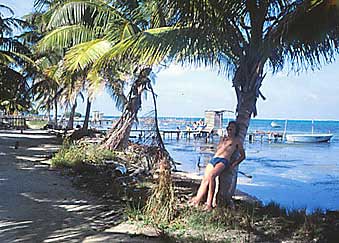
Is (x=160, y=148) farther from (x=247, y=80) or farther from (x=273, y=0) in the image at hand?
(x=273, y=0)

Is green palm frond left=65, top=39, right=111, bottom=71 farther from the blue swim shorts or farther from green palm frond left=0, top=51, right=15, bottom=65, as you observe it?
green palm frond left=0, top=51, right=15, bottom=65

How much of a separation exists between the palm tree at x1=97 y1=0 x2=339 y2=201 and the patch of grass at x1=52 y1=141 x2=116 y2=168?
4.92 meters

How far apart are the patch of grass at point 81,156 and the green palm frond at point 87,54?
305 cm

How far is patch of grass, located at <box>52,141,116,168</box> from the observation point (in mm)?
10844

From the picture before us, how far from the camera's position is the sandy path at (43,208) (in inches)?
194

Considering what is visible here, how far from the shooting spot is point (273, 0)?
19.3 feet

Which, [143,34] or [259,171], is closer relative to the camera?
[143,34]

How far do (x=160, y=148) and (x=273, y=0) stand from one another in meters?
5.61

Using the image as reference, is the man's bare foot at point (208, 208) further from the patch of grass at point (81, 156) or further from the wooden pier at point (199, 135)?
the wooden pier at point (199, 135)

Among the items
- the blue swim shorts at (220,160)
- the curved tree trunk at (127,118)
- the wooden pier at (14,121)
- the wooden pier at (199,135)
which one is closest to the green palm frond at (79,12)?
the curved tree trunk at (127,118)

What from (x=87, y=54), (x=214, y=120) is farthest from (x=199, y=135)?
(x=87, y=54)

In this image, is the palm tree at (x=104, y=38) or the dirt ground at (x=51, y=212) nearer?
the dirt ground at (x=51, y=212)

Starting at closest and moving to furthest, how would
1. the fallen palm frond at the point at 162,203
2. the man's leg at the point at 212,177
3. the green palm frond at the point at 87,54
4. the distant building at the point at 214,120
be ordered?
the fallen palm frond at the point at 162,203
the man's leg at the point at 212,177
the green palm frond at the point at 87,54
the distant building at the point at 214,120

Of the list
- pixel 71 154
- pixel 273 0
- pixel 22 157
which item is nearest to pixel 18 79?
pixel 22 157
